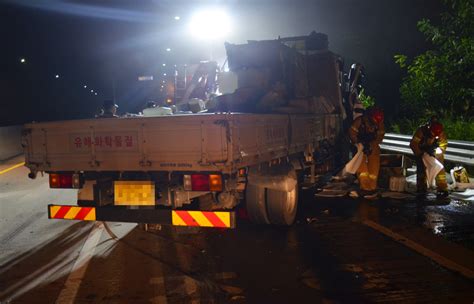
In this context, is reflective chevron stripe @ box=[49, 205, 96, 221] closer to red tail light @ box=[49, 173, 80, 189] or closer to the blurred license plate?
red tail light @ box=[49, 173, 80, 189]

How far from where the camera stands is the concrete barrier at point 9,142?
17234 millimetres

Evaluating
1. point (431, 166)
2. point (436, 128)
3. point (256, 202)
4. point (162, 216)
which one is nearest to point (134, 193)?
point (162, 216)

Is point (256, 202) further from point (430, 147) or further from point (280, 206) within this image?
point (430, 147)

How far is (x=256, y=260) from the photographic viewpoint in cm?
525

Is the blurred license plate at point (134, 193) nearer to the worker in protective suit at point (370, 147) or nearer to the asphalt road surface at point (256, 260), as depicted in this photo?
the asphalt road surface at point (256, 260)

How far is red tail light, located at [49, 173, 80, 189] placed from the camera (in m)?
5.46

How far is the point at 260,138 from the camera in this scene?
5.21m

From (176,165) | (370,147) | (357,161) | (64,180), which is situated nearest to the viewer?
(176,165)

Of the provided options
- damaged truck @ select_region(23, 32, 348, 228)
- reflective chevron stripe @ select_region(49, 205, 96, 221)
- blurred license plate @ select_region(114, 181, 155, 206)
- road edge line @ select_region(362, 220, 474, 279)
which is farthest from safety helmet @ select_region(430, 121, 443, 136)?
reflective chevron stripe @ select_region(49, 205, 96, 221)

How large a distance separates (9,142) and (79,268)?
585 inches

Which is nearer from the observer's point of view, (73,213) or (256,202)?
(73,213)

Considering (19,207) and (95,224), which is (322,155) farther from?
(19,207)

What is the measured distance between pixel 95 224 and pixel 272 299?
4.03 metres

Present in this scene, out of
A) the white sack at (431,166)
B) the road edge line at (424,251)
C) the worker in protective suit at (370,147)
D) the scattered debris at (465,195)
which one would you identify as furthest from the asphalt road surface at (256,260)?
the worker in protective suit at (370,147)
